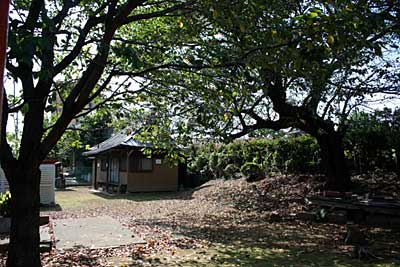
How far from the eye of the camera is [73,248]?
886 centimetres

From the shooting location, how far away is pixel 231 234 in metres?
10.8

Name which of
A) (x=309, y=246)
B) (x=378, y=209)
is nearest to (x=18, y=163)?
(x=309, y=246)

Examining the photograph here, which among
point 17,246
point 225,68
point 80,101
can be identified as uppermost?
point 225,68

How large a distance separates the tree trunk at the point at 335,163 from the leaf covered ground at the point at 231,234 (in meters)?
1.02

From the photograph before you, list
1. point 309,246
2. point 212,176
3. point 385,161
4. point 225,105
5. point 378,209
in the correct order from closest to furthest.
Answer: point 225,105
point 309,246
point 378,209
point 385,161
point 212,176

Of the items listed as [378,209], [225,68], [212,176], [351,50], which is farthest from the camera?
[212,176]

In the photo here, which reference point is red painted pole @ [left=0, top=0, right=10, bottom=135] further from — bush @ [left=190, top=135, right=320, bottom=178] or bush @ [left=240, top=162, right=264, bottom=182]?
bush @ [left=240, top=162, right=264, bottom=182]

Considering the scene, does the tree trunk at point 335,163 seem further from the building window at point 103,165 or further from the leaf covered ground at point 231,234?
the building window at point 103,165

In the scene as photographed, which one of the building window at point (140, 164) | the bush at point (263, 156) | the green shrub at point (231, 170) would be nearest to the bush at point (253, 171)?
the bush at point (263, 156)

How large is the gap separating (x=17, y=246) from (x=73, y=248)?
3.03 m

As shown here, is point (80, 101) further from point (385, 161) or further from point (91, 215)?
point (385, 161)

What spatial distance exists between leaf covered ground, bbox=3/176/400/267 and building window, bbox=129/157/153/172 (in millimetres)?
6649

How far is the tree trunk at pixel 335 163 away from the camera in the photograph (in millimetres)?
15305

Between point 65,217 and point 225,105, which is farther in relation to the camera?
point 65,217
